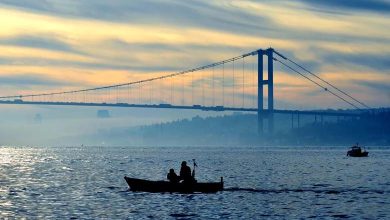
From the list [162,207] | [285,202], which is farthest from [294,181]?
[162,207]

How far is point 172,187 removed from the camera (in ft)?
184

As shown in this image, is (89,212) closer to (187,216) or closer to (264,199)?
(187,216)

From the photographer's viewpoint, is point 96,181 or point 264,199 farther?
point 96,181

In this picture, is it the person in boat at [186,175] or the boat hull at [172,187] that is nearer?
the person in boat at [186,175]

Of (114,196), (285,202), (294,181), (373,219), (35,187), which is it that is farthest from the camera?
(294,181)

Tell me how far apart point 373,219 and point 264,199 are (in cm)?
1246

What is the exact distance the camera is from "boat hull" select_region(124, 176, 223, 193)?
55.5 meters

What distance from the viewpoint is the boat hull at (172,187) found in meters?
55.5

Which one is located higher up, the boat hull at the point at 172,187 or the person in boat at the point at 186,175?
the person in boat at the point at 186,175

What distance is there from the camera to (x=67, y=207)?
159ft

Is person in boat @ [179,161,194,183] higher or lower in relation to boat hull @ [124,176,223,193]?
higher

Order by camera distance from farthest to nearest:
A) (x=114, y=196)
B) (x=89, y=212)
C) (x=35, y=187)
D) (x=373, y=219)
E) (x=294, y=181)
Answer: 1. (x=294, y=181)
2. (x=35, y=187)
3. (x=114, y=196)
4. (x=89, y=212)
5. (x=373, y=219)

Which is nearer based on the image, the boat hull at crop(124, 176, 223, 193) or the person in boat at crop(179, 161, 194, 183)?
the person in boat at crop(179, 161, 194, 183)

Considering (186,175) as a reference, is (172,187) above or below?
below
